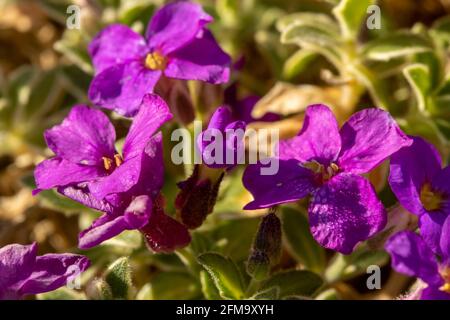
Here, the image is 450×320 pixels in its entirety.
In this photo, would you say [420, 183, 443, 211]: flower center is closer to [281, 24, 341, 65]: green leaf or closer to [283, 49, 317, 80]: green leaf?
[281, 24, 341, 65]: green leaf

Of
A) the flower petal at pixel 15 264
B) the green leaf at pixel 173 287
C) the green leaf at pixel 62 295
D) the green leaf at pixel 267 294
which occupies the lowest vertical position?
the green leaf at pixel 173 287

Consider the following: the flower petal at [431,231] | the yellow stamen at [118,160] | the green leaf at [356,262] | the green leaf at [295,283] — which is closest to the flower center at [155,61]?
the yellow stamen at [118,160]

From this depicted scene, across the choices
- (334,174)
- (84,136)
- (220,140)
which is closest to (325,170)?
(334,174)

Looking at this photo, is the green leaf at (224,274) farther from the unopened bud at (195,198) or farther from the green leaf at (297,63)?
the green leaf at (297,63)

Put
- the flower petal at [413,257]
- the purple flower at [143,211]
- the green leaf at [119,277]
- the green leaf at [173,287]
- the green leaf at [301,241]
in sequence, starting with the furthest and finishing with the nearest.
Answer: the green leaf at [301,241] → the green leaf at [173,287] → the green leaf at [119,277] → the purple flower at [143,211] → the flower petal at [413,257]

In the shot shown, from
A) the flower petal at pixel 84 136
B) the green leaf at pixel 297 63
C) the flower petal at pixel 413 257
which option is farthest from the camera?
the green leaf at pixel 297 63

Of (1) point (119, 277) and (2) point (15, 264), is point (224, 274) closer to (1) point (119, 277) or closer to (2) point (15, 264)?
(1) point (119, 277)
